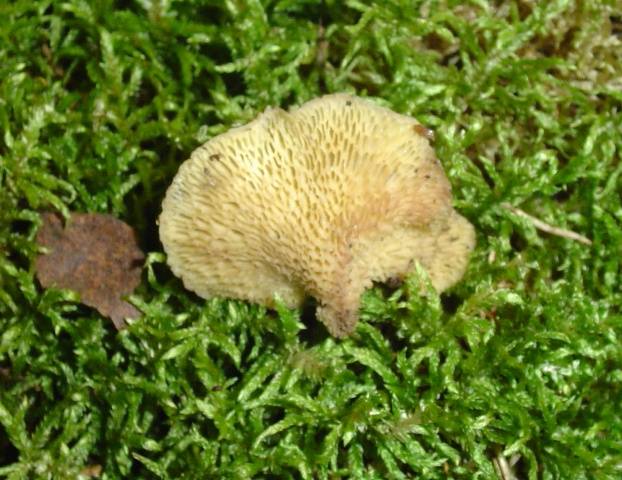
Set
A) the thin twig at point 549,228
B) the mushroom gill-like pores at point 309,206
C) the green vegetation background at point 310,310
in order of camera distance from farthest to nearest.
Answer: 1. the thin twig at point 549,228
2. the green vegetation background at point 310,310
3. the mushroom gill-like pores at point 309,206

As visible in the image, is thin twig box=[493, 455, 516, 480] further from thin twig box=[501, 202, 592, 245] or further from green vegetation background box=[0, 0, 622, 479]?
thin twig box=[501, 202, 592, 245]

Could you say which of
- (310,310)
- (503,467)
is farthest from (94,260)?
(503,467)

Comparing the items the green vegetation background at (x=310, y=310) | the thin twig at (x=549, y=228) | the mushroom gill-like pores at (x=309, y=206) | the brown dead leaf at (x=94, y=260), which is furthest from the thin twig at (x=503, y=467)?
the brown dead leaf at (x=94, y=260)

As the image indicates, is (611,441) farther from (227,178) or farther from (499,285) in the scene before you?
(227,178)

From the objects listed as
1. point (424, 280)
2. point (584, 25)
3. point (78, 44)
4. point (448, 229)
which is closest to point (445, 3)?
point (584, 25)

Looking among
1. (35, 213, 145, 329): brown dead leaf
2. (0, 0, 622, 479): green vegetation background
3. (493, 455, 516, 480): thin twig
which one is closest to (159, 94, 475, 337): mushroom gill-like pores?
(0, 0, 622, 479): green vegetation background

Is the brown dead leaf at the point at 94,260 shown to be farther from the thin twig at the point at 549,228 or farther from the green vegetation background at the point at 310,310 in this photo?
the thin twig at the point at 549,228
